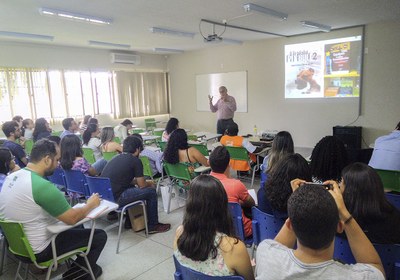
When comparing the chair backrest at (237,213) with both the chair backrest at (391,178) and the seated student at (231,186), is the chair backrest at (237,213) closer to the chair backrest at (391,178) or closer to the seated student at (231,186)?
the seated student at (231,186)

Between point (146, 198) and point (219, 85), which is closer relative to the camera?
point (146, 198)

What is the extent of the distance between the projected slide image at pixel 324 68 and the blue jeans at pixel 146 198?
18.7 ft

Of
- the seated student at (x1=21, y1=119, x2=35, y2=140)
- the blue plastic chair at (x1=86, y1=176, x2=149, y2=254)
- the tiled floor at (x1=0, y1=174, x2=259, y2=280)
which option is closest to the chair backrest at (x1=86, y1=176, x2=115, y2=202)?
the blue plastic chair at (x1=86, y1=176, x2=149, y2=254)

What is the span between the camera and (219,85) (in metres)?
9.34

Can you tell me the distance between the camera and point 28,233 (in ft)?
6.84

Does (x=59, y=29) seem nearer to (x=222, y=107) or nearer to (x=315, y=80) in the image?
(x=222, y=107)

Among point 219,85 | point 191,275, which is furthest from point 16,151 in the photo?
point 219,85

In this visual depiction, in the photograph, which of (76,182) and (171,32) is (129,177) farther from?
(171,32)

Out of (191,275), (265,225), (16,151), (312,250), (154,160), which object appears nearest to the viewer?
(312,250)

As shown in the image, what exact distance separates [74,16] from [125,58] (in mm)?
4523

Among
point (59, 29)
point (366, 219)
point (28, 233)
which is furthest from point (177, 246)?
point (59, 29)

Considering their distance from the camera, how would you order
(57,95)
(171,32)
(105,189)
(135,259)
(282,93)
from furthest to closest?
(57,95) → (282,93) → (171,32) → (105,189) → (135,259)

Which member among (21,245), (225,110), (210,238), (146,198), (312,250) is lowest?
(146,198)

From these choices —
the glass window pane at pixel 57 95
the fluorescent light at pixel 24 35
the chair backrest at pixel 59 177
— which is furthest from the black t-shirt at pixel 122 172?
the glass window pane at pixel 57 95
